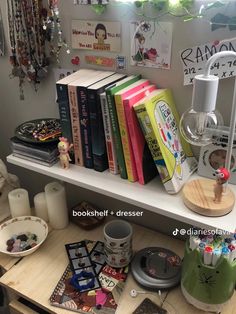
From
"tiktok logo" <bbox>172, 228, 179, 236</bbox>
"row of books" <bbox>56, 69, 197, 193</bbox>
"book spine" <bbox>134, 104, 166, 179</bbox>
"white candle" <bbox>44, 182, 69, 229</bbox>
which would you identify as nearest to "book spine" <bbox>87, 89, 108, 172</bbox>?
"row of books" <bbox>56, 69, 197, 193</bbox>

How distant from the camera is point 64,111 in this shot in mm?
958

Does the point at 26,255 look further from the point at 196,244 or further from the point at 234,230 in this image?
the point at 234,230

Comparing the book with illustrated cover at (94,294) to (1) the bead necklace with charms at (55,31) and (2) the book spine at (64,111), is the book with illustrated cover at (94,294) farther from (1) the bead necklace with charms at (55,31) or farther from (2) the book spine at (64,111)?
(1) the bead necklace with charms at (55,31)

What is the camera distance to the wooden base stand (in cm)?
79

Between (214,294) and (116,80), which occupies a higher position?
(116,80)

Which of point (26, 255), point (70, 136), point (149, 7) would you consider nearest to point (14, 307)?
point (26, 255)

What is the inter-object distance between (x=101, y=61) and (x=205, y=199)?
20.3 inches

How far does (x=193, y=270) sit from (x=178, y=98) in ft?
1.53

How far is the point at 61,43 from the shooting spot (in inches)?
41.6

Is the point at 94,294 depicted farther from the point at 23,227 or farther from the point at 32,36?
the point at 32,36

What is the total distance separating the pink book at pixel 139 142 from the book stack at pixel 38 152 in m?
0.28

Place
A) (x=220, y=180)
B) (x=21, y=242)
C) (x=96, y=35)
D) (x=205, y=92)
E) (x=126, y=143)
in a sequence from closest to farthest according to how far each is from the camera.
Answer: (x=205, y=92) < (x=220, y=180) < (x=126, y=143) < (x=96, y=35) < (x=21, y=242)

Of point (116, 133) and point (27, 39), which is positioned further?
point (27, 39)

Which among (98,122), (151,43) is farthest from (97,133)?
(151,43)
